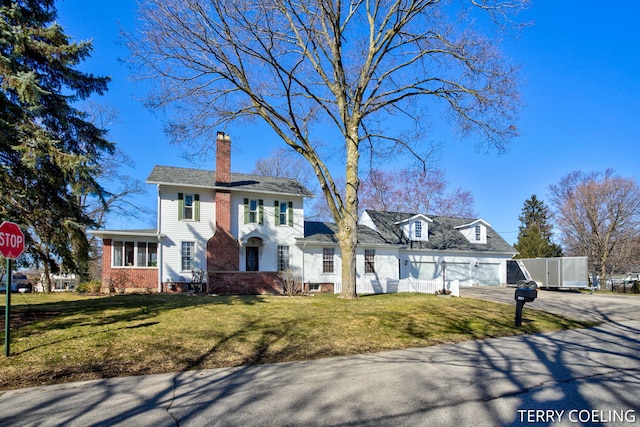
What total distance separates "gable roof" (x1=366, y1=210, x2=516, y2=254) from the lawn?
1397 cm

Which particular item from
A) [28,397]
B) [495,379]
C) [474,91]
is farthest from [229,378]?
[474,91]

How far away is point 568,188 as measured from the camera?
38469 mm

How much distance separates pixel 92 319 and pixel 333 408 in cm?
742

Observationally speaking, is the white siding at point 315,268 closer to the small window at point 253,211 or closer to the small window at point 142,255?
the small window at point 253,211

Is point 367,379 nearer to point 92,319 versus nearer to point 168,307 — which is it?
point 92,319

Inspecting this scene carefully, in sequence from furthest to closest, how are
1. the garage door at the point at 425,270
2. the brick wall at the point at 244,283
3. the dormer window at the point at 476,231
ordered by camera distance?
the dormer window at the point at 476,231 < the garage door at the point at 425,270 < the brick wall at the point at 244,283

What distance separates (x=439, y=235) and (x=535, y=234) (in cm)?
1435

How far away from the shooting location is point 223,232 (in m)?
22.2

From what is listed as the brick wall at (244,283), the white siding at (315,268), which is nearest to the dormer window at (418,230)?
the white siding at (315,268)

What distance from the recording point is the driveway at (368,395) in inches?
179

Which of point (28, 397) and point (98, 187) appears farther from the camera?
point (98, 187)

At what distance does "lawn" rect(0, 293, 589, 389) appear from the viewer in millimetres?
6680

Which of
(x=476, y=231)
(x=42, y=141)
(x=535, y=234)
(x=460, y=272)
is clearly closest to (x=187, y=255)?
(x=42, y=141)

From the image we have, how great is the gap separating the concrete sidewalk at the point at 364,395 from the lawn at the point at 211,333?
2.21 ft
